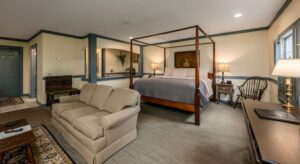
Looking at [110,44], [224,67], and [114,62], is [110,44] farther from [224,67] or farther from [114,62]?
[224,67]

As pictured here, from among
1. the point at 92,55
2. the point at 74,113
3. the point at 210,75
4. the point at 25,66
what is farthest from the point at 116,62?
the point at 74,113

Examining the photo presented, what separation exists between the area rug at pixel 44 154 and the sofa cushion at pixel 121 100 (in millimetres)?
917

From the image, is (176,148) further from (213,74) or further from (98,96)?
(213,74)

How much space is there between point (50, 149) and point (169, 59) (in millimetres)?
5357

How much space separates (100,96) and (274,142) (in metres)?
2.58

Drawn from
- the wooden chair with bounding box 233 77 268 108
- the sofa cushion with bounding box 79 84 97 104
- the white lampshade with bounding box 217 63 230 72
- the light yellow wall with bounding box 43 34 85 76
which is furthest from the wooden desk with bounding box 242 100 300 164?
the light yellow wall with bounding box 43 34 85 76

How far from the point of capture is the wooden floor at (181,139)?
1.97 metres

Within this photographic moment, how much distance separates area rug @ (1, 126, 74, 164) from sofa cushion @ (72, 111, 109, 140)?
0.44 metres

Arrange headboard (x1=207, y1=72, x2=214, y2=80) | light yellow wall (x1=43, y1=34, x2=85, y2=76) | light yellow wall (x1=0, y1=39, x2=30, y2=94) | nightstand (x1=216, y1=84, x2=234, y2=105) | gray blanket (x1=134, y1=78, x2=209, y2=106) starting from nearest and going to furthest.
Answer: gray blanket (x1=134, y1=78, x2=209, y2=106) → nightstand (x1=216, y1=84, x2=234, y2=105) → light yellow wall (x1=43, y1=34, x2=85, y2=76) → headboard (x1=207, y1=72, x2=214, y2=80) → light yellow wall (x1=0, y1=39, x2=30, y2=94)

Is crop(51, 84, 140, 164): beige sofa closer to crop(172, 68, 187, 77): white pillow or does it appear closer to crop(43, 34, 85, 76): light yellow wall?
crop(43, 34, 85, 76): light yellow wall

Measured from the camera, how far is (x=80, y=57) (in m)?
5.61

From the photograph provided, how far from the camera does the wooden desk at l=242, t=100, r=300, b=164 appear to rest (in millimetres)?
805

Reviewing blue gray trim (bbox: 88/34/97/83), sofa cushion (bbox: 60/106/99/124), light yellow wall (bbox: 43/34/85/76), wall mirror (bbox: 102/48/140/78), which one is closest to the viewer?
sofa cushion (bbox: 60/106/99/124)

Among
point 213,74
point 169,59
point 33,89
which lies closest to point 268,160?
point 213,74
